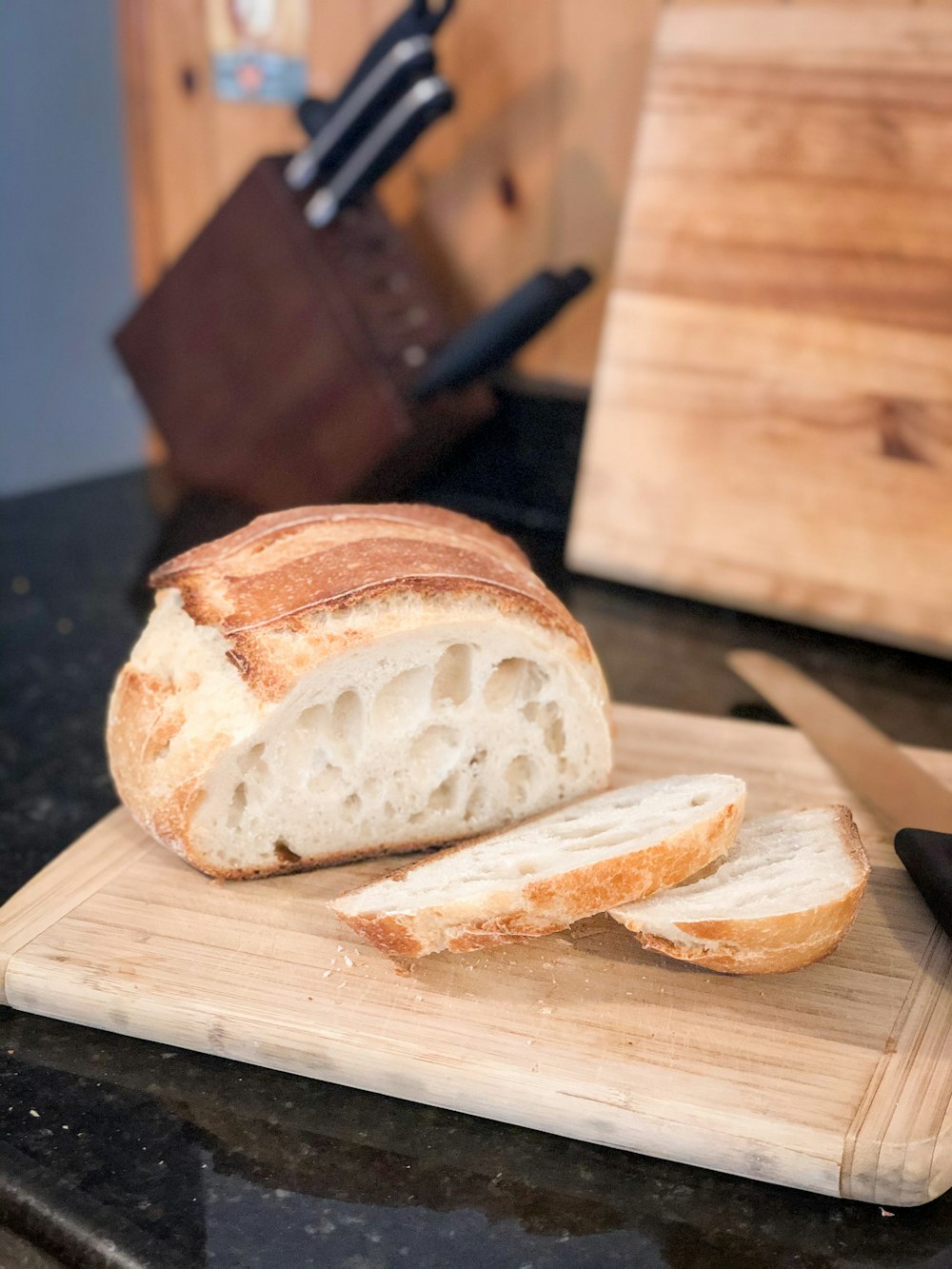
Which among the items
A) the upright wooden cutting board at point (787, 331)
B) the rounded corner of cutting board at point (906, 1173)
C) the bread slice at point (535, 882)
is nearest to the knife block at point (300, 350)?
the upright wooden cutting board at point (787, 331)

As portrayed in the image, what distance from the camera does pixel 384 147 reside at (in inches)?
76.5

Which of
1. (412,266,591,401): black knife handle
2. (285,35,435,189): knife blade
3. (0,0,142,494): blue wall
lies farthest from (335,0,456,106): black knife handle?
(0,0,142,494): blue wall

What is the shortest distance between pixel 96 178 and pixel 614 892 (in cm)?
221

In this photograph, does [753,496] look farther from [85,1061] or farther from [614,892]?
[85,1061]

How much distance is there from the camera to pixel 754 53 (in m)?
1.72

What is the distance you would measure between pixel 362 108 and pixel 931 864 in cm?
144

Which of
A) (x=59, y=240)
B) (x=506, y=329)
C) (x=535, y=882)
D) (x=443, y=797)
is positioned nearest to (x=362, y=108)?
(x=506, y=329)

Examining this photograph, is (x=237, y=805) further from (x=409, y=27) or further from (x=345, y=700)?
(x=409, y=27)

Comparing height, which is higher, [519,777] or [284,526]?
[284,526]

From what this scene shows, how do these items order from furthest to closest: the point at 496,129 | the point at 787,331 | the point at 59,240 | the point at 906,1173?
the point at 59,240 < the point at 496,129 < the point at 787,331 < the point at 906,1173

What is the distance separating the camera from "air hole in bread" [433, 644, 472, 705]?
116cm

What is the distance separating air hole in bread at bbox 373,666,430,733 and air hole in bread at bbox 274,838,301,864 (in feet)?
0.46

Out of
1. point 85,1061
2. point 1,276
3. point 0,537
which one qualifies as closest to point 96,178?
point 1,276

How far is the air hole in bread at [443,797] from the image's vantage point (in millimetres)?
1178
